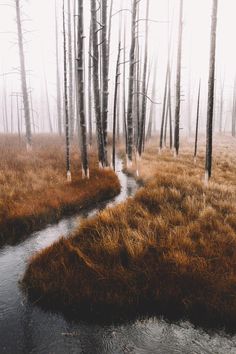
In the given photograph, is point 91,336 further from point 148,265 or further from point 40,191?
point 40,191

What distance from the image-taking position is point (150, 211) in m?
6.91

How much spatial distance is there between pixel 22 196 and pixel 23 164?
174 inches

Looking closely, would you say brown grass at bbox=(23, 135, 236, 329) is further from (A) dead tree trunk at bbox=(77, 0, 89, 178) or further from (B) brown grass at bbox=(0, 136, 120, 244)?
(A) dead tree trunk at bbox=(77, 0, 89, 178)

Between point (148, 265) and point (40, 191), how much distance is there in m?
5.20

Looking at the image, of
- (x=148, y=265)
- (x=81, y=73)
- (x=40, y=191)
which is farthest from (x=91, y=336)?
(x=81, y=73)

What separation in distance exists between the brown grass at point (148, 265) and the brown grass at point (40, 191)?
169 cm

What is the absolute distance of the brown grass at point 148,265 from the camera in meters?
3.93

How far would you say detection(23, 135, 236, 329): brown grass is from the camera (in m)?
3.93

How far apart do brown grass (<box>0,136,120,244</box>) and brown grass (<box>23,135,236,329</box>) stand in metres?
1.69

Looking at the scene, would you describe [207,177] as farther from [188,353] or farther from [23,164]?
[23,164]

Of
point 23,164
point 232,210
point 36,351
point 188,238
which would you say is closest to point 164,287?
point 188,238

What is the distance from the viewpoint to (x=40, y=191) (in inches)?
348

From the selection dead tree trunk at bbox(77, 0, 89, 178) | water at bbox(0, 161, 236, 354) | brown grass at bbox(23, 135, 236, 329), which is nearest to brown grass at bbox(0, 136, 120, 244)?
dead tree trunk at bbox(77, 0, 89, 178)

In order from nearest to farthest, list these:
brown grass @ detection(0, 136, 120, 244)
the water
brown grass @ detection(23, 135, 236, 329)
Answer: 1. the water
2. brown grass @ detection(23, 135, 236, 329)
3. brown grass @ detection(0, 136, 120, 244)
